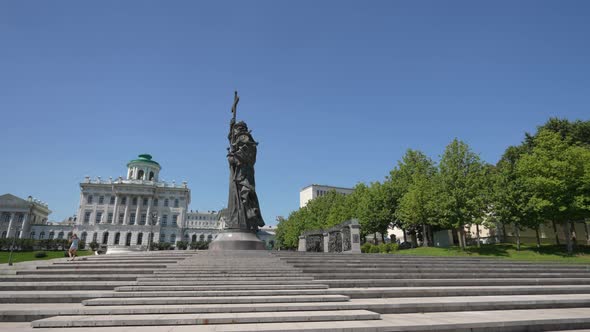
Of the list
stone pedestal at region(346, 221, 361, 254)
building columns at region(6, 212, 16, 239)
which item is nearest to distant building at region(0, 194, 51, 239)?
building columns at region(6, 212, 16, 239)

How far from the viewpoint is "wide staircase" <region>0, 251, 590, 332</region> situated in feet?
23.5

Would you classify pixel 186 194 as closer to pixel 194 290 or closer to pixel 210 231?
pixel 210 231

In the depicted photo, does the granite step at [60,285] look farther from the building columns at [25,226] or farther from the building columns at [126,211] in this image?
the building columns at [25,226]

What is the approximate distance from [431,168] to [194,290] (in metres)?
47.5

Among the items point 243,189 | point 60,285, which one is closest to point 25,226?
point 243,189

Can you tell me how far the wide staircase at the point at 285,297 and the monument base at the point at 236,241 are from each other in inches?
137

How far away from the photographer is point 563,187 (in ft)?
103

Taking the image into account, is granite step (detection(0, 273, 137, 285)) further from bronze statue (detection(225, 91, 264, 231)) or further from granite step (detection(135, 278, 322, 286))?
bronze statue (detection(225, 91, 264, 231))

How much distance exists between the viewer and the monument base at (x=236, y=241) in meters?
19.3

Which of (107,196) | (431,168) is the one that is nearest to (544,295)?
(431,168)

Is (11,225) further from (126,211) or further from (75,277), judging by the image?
(75,277)

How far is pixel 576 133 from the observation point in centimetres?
4175

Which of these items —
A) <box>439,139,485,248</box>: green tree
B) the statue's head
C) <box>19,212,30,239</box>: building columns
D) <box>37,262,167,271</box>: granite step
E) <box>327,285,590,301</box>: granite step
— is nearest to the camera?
<box>327,285,590,301</box>: granite step

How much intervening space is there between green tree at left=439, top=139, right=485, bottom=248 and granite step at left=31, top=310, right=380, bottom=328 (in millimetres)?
31472
